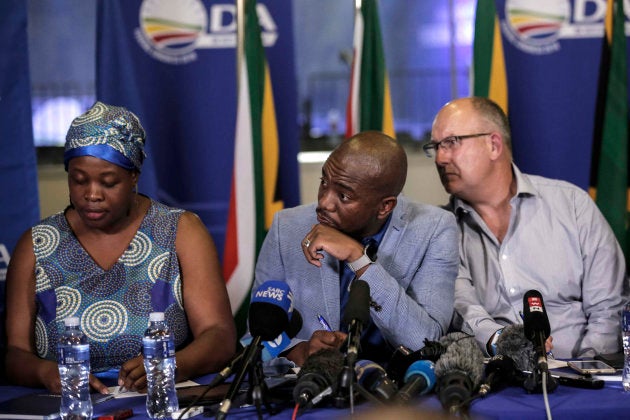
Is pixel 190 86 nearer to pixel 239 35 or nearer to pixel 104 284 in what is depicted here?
pixel 239 35

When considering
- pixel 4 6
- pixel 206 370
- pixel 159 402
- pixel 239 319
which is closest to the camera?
pixel 159 402

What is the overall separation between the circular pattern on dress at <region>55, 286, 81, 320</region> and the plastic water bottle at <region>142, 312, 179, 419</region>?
62cm

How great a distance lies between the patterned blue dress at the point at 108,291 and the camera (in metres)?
2.92

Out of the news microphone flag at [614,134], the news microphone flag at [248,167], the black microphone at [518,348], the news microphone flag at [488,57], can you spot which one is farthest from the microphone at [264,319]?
the news microphone flag at [614,134]

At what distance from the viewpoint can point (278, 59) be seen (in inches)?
188

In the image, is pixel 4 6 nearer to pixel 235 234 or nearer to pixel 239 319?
pixel 235 234

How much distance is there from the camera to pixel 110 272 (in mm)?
2996

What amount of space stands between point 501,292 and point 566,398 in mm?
1382

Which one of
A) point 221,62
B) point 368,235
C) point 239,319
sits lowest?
point 239,319

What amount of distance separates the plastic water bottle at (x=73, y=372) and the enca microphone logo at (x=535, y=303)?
4.11ft

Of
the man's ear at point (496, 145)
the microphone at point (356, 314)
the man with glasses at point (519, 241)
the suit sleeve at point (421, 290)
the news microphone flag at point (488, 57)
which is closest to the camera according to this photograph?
the microphone at point (356, 314)

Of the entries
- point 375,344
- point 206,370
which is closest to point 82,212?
point 206,370

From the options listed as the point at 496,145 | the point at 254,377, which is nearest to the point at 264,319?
the point at 254,377

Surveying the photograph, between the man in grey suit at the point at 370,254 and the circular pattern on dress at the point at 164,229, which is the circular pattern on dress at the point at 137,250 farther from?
the man in grey suit at the point at 370,254
